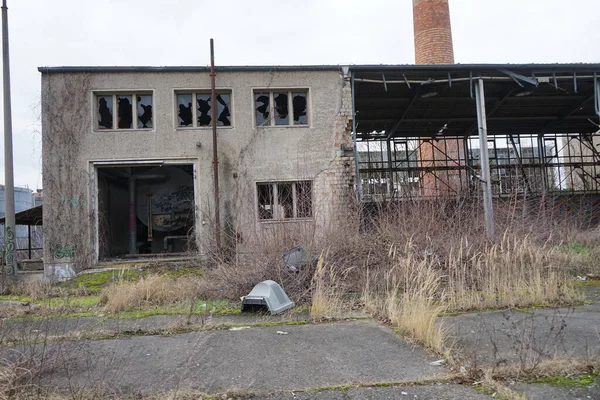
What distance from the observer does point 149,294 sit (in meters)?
7.52

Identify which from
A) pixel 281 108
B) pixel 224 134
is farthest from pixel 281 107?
pixel 224 134

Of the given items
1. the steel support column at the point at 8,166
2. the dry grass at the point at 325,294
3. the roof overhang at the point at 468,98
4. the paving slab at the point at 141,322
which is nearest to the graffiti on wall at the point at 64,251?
the steel support column at the point at 8,166

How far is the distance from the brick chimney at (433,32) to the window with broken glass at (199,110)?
42.8 feet

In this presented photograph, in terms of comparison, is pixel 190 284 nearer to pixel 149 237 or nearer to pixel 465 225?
pixel 465 225

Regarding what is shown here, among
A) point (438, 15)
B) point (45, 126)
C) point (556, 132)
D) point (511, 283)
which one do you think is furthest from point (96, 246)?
point (556, 132)

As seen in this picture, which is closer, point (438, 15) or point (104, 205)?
point (104, 205)

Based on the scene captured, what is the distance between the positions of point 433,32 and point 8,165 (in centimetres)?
1991

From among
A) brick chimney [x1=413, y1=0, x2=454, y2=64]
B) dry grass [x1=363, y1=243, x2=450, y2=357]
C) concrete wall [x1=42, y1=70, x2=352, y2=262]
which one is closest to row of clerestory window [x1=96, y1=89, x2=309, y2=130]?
concrete wall [x1=42, y1=70, x2=352, y2=262]

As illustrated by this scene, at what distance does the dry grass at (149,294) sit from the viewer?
7.02m

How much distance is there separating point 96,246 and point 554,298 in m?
11.6

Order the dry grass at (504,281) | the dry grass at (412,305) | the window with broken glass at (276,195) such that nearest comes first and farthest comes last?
the dry grass at (412,305) → the dry grass at (504,281) → the window with broken glass at (276,195)

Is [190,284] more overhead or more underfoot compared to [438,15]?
more underfoot

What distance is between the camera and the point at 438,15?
2278cm

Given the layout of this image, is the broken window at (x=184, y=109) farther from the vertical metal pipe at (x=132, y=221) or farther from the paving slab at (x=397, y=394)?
the paving slab at (x=397, y=394)
